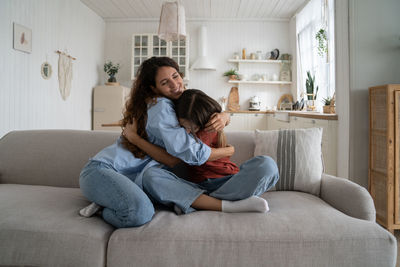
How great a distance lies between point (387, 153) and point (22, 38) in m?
4.01

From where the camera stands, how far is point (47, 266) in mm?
1114

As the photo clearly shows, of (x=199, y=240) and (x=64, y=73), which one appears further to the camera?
(x=64, y=73)

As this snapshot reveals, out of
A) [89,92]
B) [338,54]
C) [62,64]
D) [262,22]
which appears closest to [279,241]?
[338,54]

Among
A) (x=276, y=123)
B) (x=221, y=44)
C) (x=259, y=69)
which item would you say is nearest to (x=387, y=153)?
(x=276, y=123)

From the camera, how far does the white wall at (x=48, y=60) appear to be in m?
3.35

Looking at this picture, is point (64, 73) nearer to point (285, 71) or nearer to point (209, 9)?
point (209, 9)

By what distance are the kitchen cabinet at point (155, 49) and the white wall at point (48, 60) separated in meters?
0.72

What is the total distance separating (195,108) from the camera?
4.68 ft

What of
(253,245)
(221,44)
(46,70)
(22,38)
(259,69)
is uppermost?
(221,44)

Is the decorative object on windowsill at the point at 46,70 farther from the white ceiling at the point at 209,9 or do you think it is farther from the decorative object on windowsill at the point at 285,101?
the decorative object on windowsill at the point at 285,101

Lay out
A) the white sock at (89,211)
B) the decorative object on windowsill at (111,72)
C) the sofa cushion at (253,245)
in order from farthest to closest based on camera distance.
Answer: the decorative object on windowsill at (111,72)
the white sock at (89,211)
the sofa cushion at (253,245)

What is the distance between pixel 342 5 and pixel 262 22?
346cm

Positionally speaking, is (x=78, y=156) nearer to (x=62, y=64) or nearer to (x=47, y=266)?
(x=47, y=266)

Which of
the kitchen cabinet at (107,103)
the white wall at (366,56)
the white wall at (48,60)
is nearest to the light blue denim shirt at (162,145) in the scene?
the white wall at (366,56)
